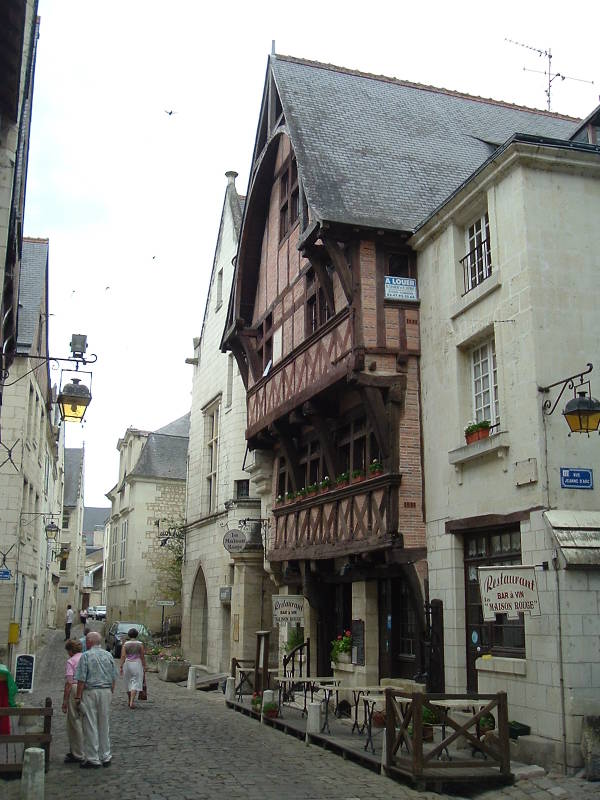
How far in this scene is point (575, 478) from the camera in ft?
30.6

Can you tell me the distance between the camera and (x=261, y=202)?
1844 centimetres

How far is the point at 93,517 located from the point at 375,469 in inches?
3208

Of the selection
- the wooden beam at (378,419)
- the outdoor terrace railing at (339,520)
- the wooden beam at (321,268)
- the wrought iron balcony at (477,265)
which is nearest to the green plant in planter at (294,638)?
the outdoor terrace railing at (339,520)

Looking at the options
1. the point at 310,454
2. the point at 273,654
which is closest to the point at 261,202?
the point at 310,454

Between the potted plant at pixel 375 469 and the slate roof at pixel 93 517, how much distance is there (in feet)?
260

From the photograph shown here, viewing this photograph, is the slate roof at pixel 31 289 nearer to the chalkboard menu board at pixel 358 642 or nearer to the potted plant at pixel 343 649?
the potted plant at pixel 343 649

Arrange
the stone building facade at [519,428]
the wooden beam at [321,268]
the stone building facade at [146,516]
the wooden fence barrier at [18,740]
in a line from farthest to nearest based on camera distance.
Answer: the stone building facade at [146,516] < the wooden beam at [321,268] < the stone building facade at [519,428] < the wooden fence barrier at [18,740]

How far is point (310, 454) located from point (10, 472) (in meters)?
7.70

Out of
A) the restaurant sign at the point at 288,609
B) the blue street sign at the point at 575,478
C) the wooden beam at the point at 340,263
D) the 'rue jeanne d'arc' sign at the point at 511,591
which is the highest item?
the wooden beam at the point at 340,263

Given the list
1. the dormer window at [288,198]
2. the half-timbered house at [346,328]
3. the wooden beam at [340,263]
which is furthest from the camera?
the dormer window at [288,198]

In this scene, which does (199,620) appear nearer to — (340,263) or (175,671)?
(175,671)

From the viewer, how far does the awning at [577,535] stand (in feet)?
28.7

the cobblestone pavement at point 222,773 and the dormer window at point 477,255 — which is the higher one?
the dormer window at point 477,255

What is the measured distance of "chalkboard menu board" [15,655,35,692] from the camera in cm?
1449
